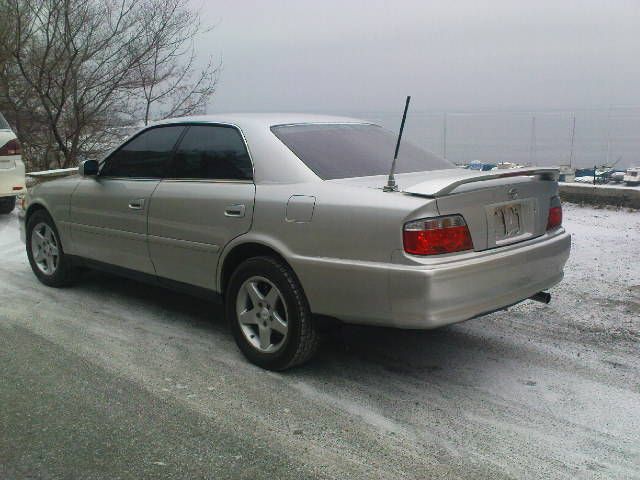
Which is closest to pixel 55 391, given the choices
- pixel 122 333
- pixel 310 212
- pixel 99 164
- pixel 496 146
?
pixel 122 333

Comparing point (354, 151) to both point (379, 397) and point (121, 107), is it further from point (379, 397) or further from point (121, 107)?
point (121, 107)

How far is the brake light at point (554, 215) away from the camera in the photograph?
4.32m

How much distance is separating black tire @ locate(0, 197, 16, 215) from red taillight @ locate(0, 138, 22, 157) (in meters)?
0.93

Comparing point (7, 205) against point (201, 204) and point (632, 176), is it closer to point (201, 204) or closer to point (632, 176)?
point (201, 204)

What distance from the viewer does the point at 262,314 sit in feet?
13.5

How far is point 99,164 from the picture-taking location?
5.49 m

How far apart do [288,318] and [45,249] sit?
125 inches

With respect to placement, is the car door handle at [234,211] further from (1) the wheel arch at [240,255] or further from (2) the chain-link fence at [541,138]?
(2) the chain-link fence at [541,138]

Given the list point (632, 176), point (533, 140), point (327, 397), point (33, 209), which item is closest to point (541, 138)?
point (533, 140)

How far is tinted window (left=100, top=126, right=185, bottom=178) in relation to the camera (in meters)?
4.94

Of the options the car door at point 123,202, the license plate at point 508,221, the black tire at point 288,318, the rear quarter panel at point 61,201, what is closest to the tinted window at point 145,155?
the car door at point 123,202

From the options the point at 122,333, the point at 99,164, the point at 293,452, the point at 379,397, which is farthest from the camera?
the point at 99,164

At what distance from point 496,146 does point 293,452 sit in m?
15.6

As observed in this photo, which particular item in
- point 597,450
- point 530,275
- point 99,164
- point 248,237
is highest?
point 99,164
